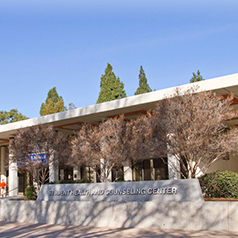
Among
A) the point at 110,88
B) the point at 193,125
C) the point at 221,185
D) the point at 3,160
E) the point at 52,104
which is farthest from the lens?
the point at 52,104

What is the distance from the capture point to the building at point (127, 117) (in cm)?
1587

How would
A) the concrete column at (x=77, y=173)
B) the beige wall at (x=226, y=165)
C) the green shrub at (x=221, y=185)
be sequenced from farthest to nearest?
the concrete column at (x=77, y=173) → the beige wall at (x=226, y=165) → the green shrub at (x=221, y=185)

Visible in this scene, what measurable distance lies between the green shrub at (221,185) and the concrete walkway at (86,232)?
2628mm

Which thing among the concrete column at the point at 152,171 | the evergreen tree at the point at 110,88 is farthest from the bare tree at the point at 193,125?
the evergreen tree at the point at 110,88

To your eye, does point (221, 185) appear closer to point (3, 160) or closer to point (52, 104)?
point (3, 160)

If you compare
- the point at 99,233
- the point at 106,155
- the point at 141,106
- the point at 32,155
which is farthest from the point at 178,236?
the point at 32,155

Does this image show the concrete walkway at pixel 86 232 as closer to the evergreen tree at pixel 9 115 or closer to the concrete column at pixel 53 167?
the concrete column at pixel 53 167

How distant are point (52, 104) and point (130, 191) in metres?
51.0

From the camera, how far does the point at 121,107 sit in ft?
62.9

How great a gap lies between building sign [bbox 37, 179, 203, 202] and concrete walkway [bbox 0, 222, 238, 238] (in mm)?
1631

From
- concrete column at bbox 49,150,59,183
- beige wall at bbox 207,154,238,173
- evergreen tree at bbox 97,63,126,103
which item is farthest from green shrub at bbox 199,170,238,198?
evergreen tree at bbox 97,63,126,103

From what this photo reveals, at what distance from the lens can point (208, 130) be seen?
12336mm

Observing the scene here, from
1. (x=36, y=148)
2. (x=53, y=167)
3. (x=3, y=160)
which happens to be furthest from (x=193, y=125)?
(x=3, y=160)

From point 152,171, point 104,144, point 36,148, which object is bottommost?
point 152,171
